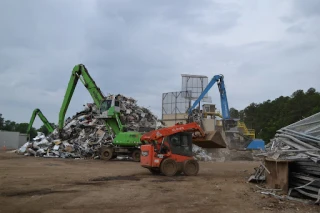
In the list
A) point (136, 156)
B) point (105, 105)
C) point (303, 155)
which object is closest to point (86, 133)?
point (105, 105)

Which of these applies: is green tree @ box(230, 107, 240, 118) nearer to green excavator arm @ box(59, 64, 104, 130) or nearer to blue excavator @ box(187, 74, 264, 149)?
blue excavator @ box(187, 74, 264, 149)

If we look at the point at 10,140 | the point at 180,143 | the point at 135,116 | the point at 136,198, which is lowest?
the point at 136,198

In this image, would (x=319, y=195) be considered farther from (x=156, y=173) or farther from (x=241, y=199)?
(x=156, y=173)

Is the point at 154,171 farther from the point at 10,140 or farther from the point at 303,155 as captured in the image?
the point at 10,140

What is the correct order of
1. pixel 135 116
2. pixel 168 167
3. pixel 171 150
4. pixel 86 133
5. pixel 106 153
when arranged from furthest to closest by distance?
pixel 135 116
pixel 86 133
pixel 106 153
pixel 171 150
pixel 168 167

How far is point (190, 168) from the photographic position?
15.1 m

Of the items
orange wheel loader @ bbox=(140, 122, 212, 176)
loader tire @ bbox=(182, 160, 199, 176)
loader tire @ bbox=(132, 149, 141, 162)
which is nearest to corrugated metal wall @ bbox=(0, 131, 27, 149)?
loader tire @ bbox=(132, 149, 141, 162)

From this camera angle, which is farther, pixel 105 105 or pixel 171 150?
pixel 105 105

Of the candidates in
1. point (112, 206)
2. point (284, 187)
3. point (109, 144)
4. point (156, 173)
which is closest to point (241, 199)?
point (284, 187)

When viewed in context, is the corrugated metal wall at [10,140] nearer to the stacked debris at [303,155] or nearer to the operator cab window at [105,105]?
the operator cab window at [105,105]

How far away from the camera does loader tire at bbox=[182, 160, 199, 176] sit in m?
15.0

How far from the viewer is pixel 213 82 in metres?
41.2

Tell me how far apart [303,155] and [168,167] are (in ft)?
22.1

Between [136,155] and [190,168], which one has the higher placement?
[136,155]
